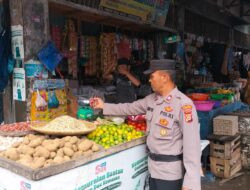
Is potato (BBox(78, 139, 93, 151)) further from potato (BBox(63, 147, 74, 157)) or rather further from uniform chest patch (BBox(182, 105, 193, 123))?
uniform chest patch (BBox(182, 105, 193, 123))

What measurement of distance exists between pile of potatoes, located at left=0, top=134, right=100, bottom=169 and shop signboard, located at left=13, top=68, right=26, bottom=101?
2196mm

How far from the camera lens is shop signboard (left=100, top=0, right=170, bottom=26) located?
21.2 feet

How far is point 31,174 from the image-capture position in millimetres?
2123

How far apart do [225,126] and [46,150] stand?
4.01 metres

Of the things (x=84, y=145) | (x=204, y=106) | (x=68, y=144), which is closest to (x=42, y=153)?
(x=68, y=144)

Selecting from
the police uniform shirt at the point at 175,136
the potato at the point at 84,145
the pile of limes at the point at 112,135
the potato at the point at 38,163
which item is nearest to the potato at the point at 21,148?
the potato at the point at 38,163

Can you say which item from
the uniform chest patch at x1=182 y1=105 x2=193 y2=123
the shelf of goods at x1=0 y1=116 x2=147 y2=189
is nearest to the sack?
the shelf of goods at x1=0 y1=116 x2=147 y2=189

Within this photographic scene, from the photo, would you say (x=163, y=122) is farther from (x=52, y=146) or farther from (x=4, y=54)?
(x=4, y=54)

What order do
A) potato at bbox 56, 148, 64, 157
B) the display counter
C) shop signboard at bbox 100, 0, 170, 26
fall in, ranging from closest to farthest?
1. the display counter
2. potato at bbox 56, 148, 64, 157
3. shop signboard at bbox 100, 0, 170, 26

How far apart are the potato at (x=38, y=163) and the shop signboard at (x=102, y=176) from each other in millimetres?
114

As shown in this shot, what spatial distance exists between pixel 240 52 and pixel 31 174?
1579cm

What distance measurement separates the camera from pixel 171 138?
105 inches

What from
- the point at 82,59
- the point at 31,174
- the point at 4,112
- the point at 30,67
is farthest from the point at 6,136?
the point at 82,59

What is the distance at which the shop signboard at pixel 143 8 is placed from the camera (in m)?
6.46
